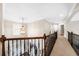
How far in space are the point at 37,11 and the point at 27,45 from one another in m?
0.43

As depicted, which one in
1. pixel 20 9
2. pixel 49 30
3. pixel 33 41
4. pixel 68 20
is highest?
pixel 20 9

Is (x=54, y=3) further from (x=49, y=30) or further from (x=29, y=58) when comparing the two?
(x=29, y=58)

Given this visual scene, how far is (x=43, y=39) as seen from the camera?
1.45 metres

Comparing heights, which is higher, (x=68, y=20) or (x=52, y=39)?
(x=68, y=20)

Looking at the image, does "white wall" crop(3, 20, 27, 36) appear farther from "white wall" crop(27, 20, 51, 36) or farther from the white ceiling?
"white wall" crop(27, 20, 51, 36)

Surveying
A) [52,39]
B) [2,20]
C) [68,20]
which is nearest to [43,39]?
[52,39]

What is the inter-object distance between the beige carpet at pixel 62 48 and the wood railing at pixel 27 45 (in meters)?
0.05

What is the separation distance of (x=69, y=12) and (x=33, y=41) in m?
0.56

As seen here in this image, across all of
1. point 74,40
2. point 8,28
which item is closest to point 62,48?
point 74,40

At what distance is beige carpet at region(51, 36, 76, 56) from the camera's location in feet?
4.73

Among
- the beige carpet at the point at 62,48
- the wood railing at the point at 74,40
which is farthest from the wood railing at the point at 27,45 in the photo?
the wood railing at the point at 74,40

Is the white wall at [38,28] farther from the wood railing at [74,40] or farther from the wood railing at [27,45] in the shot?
the wood railing at [74,40]

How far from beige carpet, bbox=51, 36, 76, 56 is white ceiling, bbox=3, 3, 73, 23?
24 cm

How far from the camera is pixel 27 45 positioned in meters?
1.45
